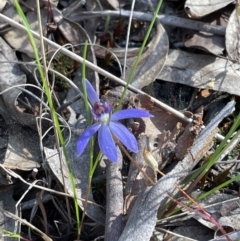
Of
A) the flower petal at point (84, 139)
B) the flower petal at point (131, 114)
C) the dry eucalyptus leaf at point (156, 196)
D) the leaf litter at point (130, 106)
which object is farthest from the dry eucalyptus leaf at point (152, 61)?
the flower petal at point (84, 139)

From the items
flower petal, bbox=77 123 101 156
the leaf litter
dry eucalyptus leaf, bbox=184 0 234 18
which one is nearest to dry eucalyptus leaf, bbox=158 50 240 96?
the leaf litter

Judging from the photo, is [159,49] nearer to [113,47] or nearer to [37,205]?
[113,47]

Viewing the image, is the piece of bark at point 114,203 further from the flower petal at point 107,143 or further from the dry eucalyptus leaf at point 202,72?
the dry eucalyptus leaf at point 202,72

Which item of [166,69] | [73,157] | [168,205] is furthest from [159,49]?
[168,205]

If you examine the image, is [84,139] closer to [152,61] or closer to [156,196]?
[156,196]

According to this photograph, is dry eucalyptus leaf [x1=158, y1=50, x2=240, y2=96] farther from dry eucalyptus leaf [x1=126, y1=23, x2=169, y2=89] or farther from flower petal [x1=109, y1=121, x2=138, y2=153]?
flower petal [x1=109, y1=121, x2=138, y2=153]

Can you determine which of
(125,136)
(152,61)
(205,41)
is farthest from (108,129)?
(205,41)
